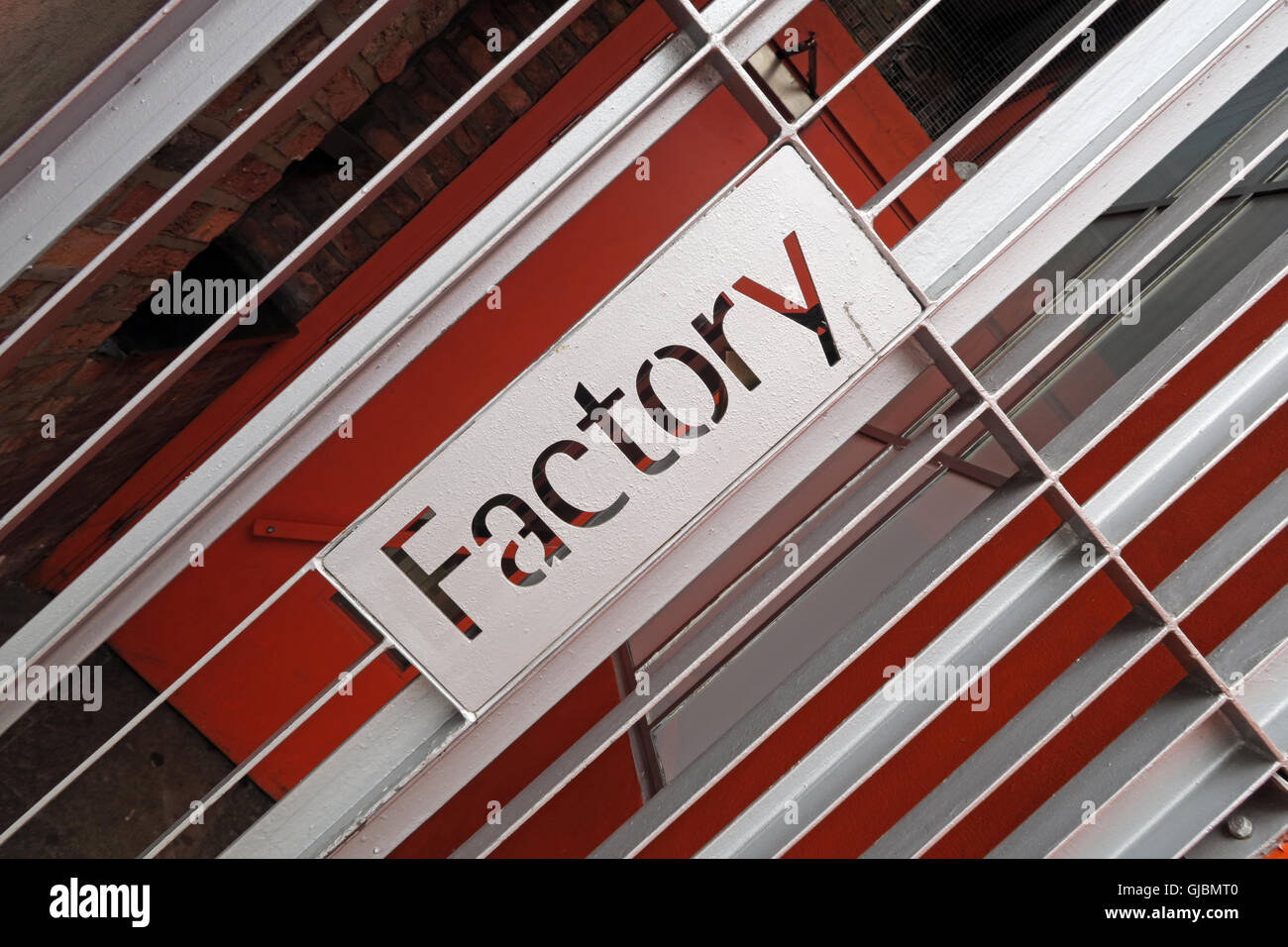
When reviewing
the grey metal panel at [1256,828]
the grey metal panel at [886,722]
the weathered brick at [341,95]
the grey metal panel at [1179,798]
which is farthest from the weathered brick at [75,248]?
the grey metal panel at [1256,828]

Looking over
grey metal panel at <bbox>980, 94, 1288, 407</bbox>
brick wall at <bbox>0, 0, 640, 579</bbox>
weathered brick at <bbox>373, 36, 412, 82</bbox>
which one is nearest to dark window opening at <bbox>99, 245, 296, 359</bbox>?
brick wall at <bbox>0, 0, 640, 579</bbox>

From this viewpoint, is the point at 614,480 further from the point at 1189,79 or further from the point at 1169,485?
the point at 1189,79

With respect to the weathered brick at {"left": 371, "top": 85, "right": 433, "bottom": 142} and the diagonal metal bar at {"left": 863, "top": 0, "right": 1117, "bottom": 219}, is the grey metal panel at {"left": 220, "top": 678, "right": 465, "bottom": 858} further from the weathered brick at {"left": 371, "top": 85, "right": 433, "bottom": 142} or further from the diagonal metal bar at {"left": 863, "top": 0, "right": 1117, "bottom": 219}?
the weathered brick at {"left": 371, "top": 85, "right": 433, "bottom": 142}

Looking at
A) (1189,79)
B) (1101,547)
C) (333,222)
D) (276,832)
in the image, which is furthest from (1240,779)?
(333,222)

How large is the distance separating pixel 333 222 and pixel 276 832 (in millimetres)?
982

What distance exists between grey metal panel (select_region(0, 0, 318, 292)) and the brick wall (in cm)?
21

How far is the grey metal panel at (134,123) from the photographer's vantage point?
1236 mm

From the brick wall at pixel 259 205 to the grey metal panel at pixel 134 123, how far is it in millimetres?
214

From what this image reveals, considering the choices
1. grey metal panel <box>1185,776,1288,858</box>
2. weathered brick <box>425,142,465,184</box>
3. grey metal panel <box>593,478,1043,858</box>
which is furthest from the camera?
weathered brick <box>425,142,465,184</box>

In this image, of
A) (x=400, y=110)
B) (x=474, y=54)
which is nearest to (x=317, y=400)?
(x=400, y=110)

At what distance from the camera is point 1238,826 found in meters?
1.53

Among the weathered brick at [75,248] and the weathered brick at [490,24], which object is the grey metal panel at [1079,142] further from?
the weathered brick at [490,24]

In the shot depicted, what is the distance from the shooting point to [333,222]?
1.26m

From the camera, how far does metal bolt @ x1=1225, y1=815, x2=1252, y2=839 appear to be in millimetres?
1523
